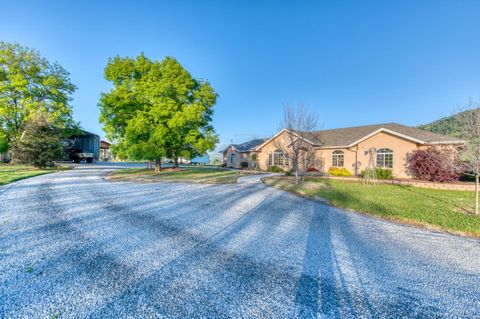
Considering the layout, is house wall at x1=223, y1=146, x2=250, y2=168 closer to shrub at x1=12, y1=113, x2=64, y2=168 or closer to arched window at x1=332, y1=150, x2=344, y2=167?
arched window at x1=332, y1=150, x2=344, y2=167

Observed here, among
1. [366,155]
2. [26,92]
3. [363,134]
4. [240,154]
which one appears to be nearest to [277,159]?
[240,154]

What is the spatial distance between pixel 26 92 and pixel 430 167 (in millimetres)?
41221

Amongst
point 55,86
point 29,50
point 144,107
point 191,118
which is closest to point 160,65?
point 144,107

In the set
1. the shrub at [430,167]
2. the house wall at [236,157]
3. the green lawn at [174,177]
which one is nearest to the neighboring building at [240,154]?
the house wall at [236,157]

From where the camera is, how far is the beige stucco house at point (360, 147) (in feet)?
57.5

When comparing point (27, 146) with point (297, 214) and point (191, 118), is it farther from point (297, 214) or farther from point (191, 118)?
point (297, 214)

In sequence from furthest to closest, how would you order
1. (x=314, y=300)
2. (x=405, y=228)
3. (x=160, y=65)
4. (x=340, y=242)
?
(x=160, y=65) < (x=405, y=228) < (x=340, y=242) < (x=314, y=300)

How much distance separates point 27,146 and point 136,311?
2701 cm

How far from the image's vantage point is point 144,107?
18.3 metres

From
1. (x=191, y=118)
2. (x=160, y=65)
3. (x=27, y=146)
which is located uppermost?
(x=160, y=65)

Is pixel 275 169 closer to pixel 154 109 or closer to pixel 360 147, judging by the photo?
pixel 360 147

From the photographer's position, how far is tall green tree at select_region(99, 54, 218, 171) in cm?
1745

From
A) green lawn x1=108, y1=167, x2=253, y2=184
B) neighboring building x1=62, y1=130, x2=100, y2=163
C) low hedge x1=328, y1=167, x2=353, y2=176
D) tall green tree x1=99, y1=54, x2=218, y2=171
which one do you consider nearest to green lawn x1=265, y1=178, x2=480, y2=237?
green lawn x1=108, y1=167, x2=253, y2=184

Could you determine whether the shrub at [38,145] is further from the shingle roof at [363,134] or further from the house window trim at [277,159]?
the shingle roof at [363,134]
